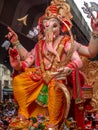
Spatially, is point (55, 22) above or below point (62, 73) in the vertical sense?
above

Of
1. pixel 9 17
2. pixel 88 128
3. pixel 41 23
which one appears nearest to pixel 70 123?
pixel 88 128

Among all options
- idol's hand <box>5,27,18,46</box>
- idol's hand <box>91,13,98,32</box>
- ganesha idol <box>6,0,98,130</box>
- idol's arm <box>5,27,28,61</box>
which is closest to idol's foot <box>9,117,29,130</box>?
ganesha idol <box>6,0,98,130</box>

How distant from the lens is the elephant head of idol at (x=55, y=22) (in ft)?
18.5

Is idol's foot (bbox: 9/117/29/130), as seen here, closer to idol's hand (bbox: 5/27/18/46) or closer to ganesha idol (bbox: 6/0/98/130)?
ganesha idol (bbox: 6/0/98/130)

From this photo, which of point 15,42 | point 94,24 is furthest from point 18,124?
point 94,24

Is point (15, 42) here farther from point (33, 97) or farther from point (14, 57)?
point (33, 97)

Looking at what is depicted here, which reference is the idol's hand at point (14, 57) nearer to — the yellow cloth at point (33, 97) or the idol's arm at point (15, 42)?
the yellow cloth at point (33, 97)

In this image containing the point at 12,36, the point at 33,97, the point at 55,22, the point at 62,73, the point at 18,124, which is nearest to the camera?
the point at 62,73

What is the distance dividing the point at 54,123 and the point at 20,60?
0.93 metres

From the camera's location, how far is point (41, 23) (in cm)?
582

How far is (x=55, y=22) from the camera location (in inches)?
223

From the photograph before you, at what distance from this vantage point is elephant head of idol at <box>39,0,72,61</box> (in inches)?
221

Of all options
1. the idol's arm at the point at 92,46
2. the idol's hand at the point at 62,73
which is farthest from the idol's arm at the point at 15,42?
the idol's hand at the point at 62,73

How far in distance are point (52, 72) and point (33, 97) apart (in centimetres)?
37
